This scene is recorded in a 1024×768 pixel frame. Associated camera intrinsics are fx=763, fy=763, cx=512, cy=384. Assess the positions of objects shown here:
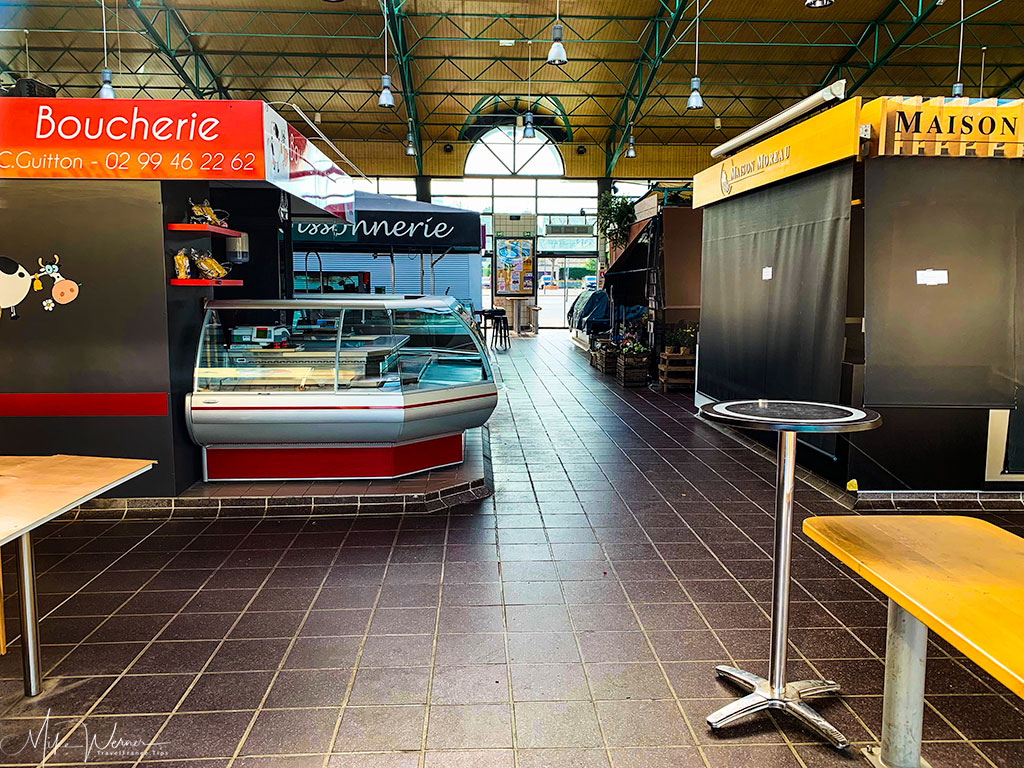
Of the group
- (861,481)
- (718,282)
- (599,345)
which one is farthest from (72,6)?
(861,481)

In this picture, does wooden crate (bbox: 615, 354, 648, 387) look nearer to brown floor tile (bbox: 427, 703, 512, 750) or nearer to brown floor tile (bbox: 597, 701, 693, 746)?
brown floor tile (bbox: 597, 701, 693, 746)

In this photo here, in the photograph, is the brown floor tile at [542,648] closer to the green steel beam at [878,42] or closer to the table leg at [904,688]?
the table leg at [904,688]

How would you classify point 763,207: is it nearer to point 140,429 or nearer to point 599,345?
point 140,429

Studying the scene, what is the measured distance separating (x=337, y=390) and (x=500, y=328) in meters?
13.1

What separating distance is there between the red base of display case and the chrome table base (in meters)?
3.04

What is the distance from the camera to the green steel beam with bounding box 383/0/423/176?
1409 centimetres

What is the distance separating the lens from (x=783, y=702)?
258cm

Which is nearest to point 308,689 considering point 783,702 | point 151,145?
point 783,702

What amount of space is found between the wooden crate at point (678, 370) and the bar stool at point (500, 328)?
23.4ft

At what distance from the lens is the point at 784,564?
103 inches

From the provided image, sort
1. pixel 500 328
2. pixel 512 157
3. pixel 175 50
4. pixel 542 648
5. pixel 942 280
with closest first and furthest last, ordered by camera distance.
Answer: pixel 542 648 → pixel 942 280 → pixel 175 50 → pixel 500 328 → pixel 512 157

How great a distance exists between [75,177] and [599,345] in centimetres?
924

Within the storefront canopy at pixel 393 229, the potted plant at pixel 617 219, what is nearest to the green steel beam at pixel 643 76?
the potted plant at pixel 617 219

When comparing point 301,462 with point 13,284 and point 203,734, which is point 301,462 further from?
point 203,734
